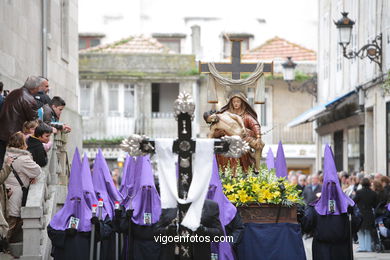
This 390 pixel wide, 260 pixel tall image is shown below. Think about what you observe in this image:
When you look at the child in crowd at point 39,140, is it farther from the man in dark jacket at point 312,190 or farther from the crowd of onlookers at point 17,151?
the man in dark jacket at point 312,190

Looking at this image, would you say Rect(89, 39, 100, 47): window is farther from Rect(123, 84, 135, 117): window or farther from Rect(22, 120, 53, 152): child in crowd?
Rect(22, 120, 53, 152): child in crowd

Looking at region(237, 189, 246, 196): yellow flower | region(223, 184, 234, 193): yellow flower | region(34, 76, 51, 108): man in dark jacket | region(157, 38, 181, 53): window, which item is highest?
region(157, 38, 181, 53): window

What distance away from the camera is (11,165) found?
1275 centimetres

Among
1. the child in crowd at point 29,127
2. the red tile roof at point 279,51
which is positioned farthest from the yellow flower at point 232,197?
the red tile roof at point 279,51

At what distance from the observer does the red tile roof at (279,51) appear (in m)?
45.1

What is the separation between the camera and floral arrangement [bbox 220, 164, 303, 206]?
40.0 feet

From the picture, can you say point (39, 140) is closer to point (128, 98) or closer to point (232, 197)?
point (232, 197)

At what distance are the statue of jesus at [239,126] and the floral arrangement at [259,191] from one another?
974 millimetres

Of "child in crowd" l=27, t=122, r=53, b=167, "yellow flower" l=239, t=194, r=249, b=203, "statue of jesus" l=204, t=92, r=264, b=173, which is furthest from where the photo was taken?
"child in crowd" l=27, t=122, r=53, b=167

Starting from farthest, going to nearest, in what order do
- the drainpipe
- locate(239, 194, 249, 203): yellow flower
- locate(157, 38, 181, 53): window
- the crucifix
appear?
locate(157, 38, 181, 53): window < the drainpipe < locate(239, 194, 249, 203): yellow flower < the crucifix

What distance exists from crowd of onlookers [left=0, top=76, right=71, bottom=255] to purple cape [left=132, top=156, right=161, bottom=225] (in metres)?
1.49

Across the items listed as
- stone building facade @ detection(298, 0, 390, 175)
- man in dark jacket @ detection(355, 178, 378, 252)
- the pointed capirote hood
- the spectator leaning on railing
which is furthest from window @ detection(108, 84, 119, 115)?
the spectator leaning on railing

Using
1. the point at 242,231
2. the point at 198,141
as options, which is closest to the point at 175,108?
the point at 198,141

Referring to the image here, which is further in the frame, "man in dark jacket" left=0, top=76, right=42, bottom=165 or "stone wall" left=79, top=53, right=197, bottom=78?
"stone wall" left=79, top=53, right=197, bottom=78
